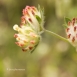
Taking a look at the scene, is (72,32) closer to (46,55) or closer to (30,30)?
(30,30)

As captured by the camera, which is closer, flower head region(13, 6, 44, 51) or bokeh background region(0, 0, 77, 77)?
flower head region(13, 6, 44, 51)

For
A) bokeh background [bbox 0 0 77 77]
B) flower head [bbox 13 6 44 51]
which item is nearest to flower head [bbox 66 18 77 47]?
flower head [bbox 13 6 44 51]

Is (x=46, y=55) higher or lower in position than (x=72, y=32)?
lower

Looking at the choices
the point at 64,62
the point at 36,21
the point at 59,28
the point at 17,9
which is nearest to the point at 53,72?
the point at 64,62

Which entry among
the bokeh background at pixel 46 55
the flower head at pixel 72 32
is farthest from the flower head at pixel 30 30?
the bokeh background at pixel 46 55

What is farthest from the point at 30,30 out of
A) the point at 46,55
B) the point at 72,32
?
the point at 46,55

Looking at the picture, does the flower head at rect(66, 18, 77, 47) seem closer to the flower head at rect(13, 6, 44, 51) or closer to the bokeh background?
the flower head at rect(13, 6, 44, 51)

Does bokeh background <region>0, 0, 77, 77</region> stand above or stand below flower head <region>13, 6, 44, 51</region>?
below

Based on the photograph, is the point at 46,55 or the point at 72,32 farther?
the point at 46,55
